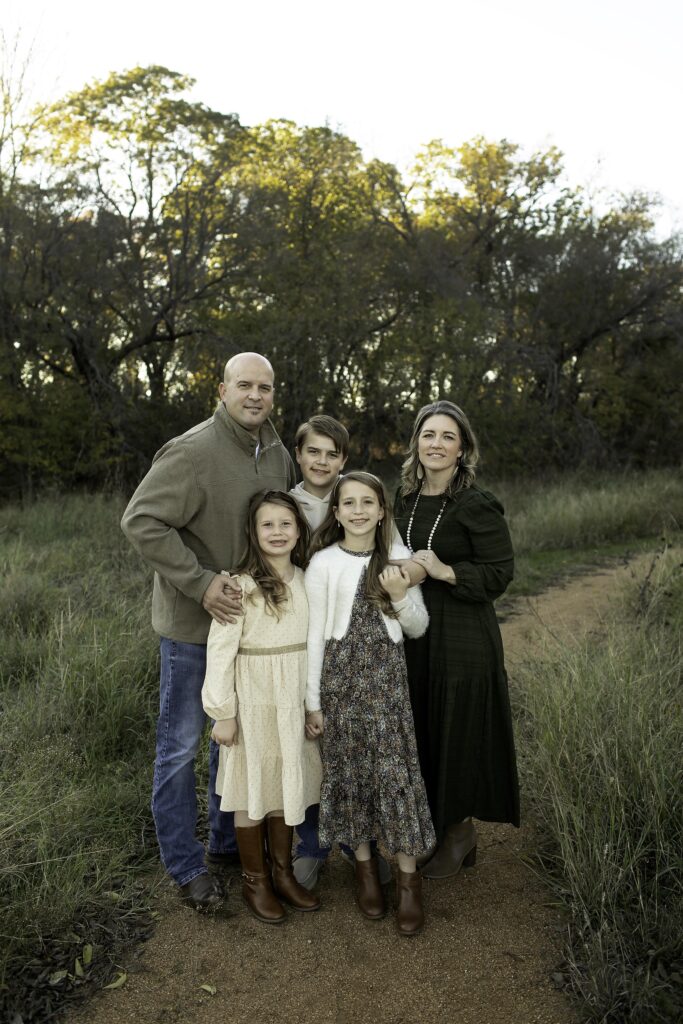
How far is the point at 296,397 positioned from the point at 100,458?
3374mm

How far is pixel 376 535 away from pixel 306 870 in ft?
4.54

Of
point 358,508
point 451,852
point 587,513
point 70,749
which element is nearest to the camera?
point 358,508

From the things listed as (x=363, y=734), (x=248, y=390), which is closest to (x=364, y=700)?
(x=363, y=734)

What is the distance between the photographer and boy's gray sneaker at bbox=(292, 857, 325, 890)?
325 cm

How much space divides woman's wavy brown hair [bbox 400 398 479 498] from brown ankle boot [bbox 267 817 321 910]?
1409 mm

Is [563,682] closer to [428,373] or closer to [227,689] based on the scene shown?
[227,689]

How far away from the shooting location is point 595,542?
10.5m

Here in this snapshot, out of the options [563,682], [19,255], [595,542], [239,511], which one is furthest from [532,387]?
[239,511]

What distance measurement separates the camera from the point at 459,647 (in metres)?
3.17

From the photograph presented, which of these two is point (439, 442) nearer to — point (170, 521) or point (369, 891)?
point (170, 521)

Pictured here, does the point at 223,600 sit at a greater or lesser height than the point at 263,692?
greater

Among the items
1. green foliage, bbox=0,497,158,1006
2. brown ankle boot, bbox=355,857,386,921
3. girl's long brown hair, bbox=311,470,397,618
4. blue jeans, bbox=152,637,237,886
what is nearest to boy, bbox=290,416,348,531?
girl's long brown hair, bbox=311,470,397,618

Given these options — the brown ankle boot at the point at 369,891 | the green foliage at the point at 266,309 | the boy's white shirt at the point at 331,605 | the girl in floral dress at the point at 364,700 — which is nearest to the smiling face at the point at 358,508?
the girl in floral dress at the point at 364,700

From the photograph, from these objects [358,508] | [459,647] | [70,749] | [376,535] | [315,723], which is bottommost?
[70,749]
